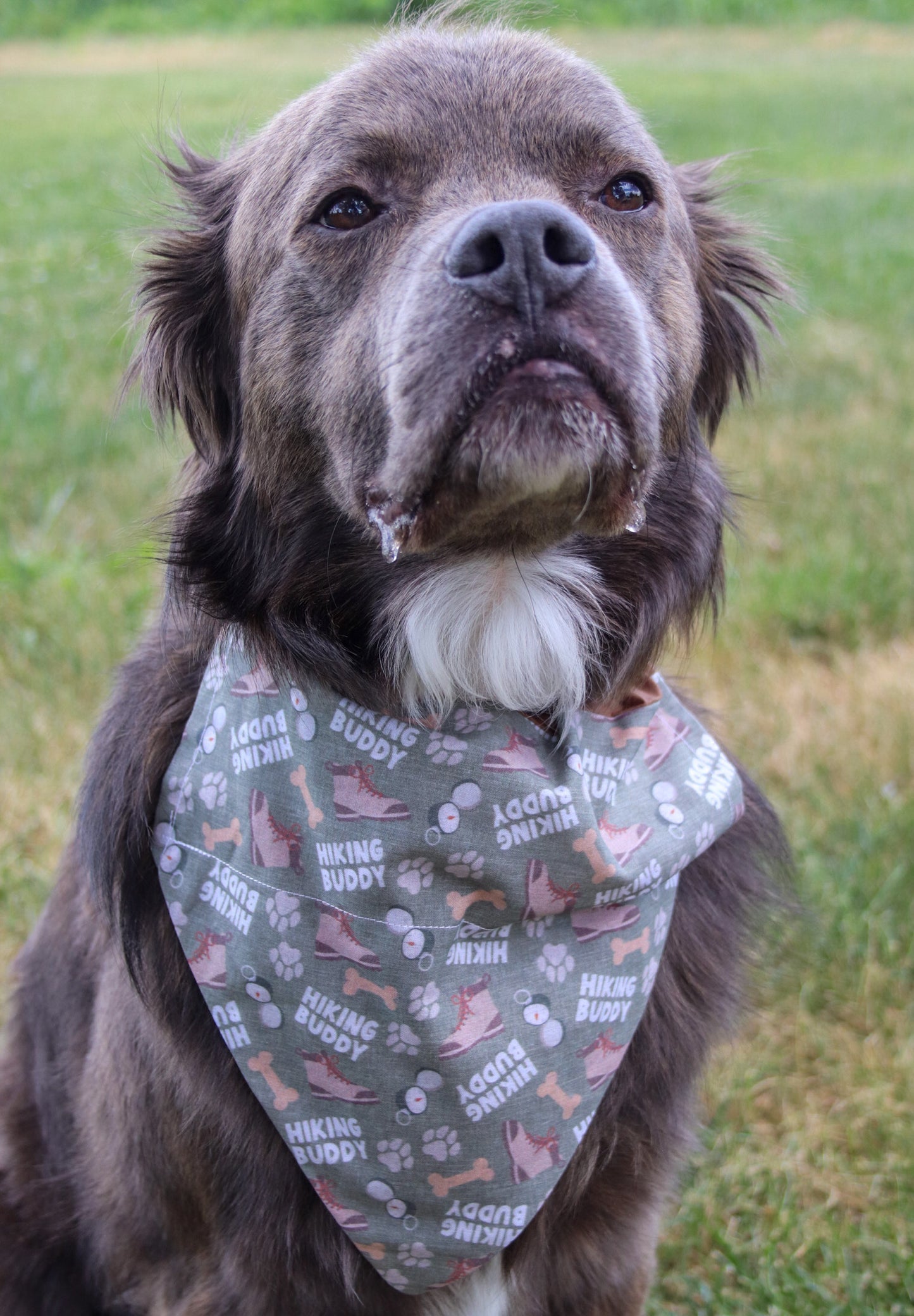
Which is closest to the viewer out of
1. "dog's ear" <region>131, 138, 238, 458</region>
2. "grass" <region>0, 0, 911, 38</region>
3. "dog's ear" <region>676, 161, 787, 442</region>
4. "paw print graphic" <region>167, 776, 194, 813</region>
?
"paw print graphic" <region>167, 776, 194, 813</region>

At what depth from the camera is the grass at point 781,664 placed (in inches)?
106

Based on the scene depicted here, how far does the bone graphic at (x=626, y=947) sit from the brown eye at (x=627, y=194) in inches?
48.0

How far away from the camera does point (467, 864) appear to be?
6.70ft

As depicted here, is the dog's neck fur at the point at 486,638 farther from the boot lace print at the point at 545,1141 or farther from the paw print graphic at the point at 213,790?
the boot lace print at the point at 545,1141

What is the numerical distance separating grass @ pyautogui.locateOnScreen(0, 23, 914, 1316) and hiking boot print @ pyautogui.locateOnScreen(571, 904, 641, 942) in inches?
29.3

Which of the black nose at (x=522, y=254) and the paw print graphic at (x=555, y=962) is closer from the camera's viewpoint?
the black nose at (x=522, y=254)

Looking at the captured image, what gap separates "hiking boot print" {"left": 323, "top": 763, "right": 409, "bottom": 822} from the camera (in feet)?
6.77

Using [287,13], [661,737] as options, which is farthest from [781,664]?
[287,13]

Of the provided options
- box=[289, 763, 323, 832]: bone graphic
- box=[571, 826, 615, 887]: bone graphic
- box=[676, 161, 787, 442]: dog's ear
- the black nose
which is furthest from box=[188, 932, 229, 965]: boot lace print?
box=[676, 161, 787, 442]: dog's ear

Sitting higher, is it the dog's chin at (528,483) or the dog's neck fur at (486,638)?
the dog's chin at (528,483)

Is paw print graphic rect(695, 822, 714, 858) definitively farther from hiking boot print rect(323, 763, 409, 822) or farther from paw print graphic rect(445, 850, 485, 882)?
hiking boot print rect(323, 763, 409, 822)

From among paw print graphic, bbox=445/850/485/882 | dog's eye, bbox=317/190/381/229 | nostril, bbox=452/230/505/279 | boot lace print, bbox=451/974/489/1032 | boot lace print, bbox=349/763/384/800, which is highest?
nostril, bbox=452/230/505/279

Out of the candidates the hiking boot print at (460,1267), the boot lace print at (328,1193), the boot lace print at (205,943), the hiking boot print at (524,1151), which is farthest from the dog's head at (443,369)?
the hiking boot print at (460,1267)

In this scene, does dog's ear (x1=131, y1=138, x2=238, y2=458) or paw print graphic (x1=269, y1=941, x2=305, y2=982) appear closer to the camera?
paw print graphic (x1=269, y1=941, x2=305, y2=982)
